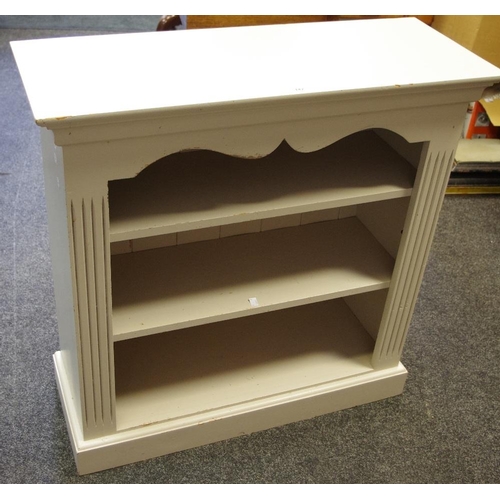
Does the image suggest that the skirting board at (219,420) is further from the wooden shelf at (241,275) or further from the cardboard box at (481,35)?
the cardboard box at (481,35)

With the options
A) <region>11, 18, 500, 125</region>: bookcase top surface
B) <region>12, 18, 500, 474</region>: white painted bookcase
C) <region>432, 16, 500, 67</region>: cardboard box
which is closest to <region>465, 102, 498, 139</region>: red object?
<region>432, 16, 500, 67</region>: cardboard box

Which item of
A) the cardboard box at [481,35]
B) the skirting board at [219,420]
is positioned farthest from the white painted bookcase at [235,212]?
the cardboard box at [481,35]

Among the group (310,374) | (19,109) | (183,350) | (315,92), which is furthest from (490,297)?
(19,109)

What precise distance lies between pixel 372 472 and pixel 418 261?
42cm

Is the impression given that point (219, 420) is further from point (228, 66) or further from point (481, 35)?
point (481, 35)

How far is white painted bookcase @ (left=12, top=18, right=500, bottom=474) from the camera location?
1051 mm

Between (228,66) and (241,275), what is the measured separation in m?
0.43

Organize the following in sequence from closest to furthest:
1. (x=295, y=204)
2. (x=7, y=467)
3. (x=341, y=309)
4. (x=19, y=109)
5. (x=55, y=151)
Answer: (x=55, y=151) < (x=295, y=204) < (x=7, y=467) < (x=341, y=309) < (x=19, y=109)

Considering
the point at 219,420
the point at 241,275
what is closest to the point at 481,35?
the point at 241,275

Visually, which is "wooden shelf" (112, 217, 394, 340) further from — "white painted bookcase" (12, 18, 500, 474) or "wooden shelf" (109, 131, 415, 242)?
"wooden shelf" (109, 131, 415, 242)

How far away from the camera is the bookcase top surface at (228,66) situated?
1.01 meters

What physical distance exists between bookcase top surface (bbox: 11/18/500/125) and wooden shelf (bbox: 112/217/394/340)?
0.42 m

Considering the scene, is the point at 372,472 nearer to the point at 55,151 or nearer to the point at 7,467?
the point at 7,467

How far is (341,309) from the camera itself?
165cm
